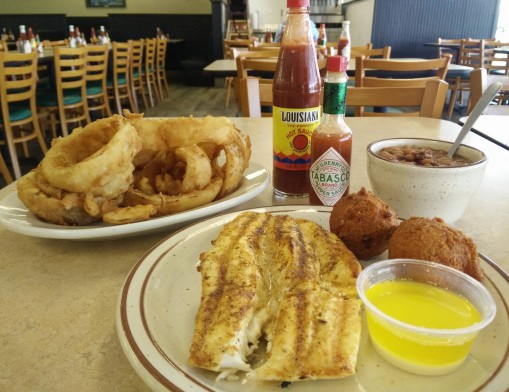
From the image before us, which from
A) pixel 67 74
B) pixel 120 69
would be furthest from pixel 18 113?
pixel 120 69

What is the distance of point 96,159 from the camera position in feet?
2.94

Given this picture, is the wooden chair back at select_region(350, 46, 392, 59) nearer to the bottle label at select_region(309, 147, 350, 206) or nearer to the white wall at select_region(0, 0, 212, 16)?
the bottle label at select_region(309, 147, 350, 206)

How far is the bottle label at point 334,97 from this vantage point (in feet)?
2.99

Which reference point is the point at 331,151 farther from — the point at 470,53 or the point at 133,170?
the point at 470,53

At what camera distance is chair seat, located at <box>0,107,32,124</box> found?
398 centimetres

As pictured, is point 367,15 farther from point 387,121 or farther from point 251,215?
point 251,215

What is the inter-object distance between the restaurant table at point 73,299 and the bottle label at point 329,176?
0.49ft

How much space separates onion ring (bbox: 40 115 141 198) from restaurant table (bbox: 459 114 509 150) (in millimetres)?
1343

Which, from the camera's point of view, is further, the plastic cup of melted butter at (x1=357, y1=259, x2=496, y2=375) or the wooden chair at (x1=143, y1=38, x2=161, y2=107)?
the wooden chair at (x1=143, y1=38, x2=161, y2=107)

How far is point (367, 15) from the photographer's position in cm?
983

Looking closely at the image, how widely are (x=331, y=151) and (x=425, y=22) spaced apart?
9641mm

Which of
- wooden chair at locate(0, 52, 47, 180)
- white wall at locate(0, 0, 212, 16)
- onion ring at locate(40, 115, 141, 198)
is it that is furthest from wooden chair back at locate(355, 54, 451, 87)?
white wall at locate(0, 0, 212, 16)

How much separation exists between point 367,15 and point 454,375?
10.6 metres

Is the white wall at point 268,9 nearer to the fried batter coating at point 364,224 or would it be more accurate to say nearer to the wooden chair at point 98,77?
the wooden chair at point 98,77
